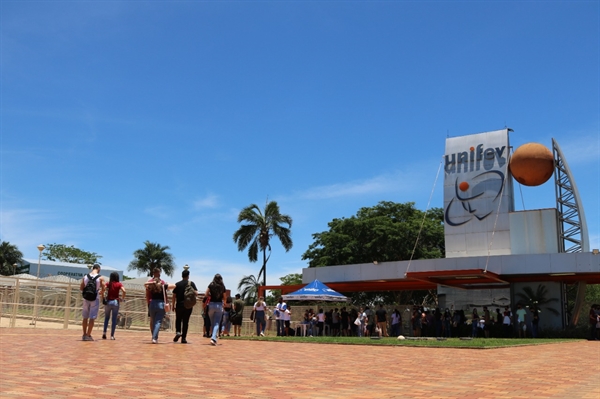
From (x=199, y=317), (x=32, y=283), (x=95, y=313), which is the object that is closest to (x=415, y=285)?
(x=199, y=317)

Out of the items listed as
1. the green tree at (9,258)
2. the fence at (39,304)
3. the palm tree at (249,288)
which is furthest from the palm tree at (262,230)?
the green tree at (9,258)

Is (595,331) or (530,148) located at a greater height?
(530,148)

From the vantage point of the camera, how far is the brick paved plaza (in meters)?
5.82

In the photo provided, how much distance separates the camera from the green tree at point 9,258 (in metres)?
80.4

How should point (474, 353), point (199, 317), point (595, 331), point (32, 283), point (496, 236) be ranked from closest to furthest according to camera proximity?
point (474, 353) → point (32, 283) → point (595, 331) → point (199, 317) → point (496, 236)

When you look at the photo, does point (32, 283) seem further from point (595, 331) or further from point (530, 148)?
point (530, 148)

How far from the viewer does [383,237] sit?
Answer: 47875 millimetres

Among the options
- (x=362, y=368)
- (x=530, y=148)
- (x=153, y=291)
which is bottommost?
(x=362, y=368)

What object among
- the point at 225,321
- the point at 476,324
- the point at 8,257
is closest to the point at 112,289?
the point at 225,321

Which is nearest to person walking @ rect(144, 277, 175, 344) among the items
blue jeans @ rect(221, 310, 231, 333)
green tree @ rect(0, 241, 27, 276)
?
blue jeans @ rect(221, 310, 231, 333)

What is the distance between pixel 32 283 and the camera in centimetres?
1889

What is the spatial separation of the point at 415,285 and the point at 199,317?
12.0 metres

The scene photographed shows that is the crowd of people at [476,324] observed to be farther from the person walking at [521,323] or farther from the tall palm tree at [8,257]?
the tall palm tree at [8,257]

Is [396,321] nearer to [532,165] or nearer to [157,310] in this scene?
[532,165]
